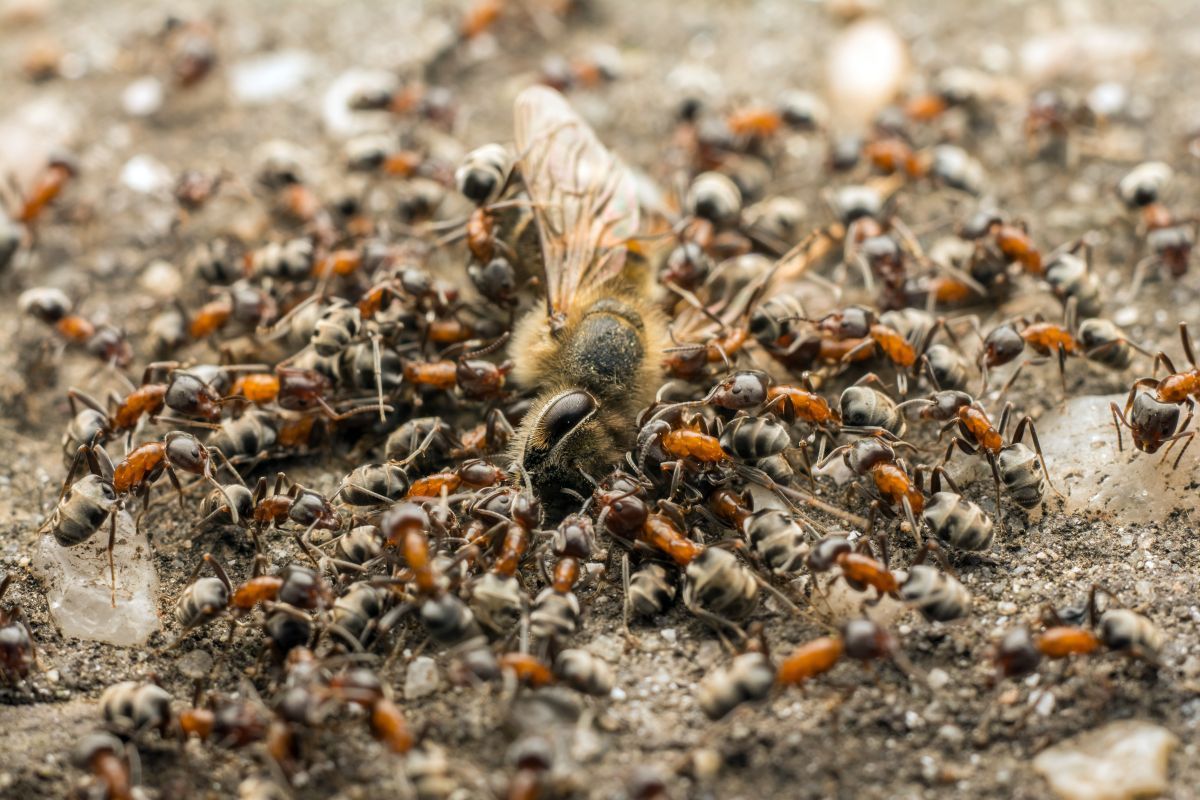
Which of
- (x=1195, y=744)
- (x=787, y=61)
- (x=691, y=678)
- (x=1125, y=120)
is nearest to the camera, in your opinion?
(x=1195, y=744)

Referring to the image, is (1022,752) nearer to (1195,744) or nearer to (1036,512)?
(1195,744)

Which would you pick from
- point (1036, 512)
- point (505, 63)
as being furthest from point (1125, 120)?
point (505, 63)

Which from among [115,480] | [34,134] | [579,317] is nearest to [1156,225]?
[579,317]

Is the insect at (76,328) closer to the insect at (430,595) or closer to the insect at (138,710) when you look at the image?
the insect at (138,710)

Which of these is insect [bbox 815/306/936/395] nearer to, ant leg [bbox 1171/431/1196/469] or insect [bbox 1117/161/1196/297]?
ant leg [bbox 1171/431/1196/469]

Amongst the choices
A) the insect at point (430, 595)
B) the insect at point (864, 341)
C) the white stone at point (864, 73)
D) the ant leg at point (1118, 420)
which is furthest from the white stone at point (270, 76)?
the ant leg at point (1118, 420)
